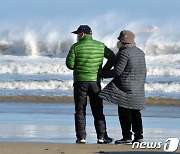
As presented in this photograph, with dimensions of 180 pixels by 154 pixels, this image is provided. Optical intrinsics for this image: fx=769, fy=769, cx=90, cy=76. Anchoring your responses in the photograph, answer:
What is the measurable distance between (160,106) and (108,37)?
91.3 ft

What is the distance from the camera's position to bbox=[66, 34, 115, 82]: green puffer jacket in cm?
984

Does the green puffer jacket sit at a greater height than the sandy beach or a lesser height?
greater

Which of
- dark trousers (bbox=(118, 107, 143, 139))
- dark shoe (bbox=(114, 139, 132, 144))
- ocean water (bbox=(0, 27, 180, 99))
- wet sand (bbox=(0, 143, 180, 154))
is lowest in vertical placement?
wet sand (bbox=(0, 143, 180, 154))

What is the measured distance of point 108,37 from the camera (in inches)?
→ 1783

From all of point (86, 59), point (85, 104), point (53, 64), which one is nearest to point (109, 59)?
point (86, 59)

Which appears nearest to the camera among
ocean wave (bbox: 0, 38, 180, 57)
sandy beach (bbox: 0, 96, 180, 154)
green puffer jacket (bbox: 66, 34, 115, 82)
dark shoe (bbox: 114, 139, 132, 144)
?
sandy beach (bbox: 0, 96, 180, 154)

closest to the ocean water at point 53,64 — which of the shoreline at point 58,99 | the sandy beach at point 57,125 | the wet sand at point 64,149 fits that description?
the shoreline at point 58,99

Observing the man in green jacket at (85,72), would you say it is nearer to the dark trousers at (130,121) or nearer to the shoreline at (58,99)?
the dark trousers at (130,121)

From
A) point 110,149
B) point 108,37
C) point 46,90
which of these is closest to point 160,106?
point 46,90

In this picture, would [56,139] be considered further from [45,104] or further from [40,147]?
[45,104]

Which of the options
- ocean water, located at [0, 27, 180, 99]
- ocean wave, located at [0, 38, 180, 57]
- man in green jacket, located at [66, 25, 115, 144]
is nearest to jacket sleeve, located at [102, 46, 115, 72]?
man in green jacket, located at [66, 25, 115, 144]

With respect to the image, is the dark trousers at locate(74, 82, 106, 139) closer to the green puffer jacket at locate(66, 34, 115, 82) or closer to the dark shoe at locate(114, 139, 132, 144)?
the green puffer jacket at locate(66, 34, 115, 82)

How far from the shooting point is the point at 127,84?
9.65 metres

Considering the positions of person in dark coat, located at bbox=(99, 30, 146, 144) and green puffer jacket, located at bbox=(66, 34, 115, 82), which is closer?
person in dark coat, located at bbox=(99, 30, 146, 144)
